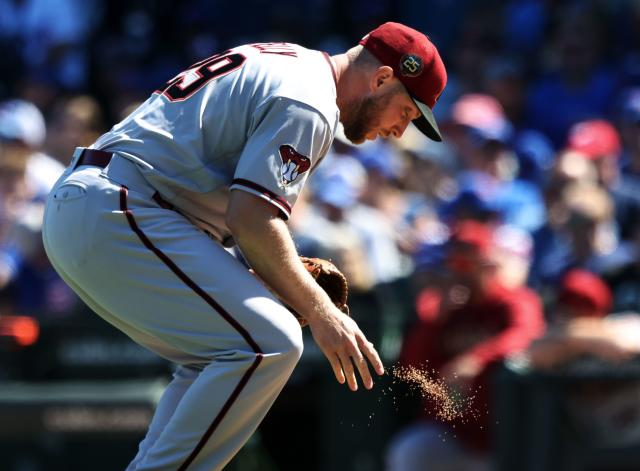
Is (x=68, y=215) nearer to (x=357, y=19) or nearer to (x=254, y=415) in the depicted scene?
(x=254, y=415)

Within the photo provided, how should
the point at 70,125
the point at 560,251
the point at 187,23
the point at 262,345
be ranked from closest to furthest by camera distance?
the point at 262,345, the point at 560,251, the point at 70,125, the point at 187,23

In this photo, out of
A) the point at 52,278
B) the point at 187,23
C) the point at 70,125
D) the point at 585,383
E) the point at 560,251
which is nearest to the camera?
the point at 585,383

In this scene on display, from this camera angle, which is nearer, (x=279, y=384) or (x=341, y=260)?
(x=279, y=384)

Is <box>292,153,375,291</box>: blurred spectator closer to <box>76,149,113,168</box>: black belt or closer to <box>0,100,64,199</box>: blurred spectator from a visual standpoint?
<box>0,100,64,199</box>: blurred spectator

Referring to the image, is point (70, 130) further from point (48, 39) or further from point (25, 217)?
point (48, 39)

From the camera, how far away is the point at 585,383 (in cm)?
700

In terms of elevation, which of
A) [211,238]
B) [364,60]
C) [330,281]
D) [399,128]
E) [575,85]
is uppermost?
[364,60]

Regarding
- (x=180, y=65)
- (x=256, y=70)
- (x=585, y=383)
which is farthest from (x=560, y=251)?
(x=180, y=65)

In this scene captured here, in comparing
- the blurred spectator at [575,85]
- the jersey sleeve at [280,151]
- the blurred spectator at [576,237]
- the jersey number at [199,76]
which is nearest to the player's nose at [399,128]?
the jersey sleeve at [280,151]

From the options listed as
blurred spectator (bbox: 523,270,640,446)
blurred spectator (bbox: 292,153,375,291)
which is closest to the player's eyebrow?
blurred spectator (bbox: 523,270,640,446)

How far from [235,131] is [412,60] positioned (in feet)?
2.24

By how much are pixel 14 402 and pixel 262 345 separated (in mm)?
3986

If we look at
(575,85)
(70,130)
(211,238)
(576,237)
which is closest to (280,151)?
(211,238)

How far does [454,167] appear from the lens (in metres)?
9.19
